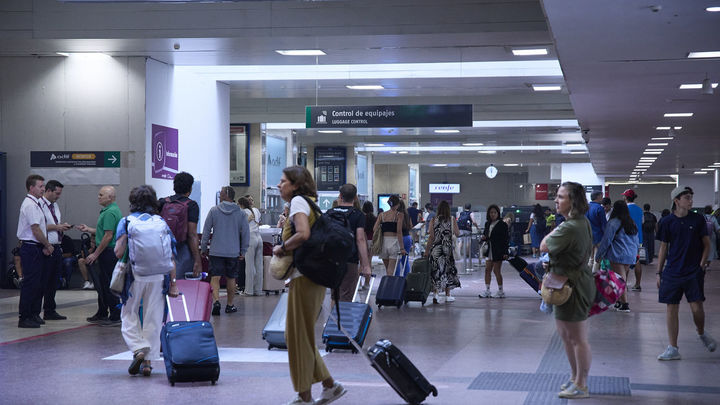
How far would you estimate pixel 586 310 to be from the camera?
20.3ft

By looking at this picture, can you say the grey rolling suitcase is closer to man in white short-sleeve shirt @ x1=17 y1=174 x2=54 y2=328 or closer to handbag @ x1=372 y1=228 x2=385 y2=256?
man in white short-sleeve shirt @ x1=17 y1=174 x2=54 y2=328

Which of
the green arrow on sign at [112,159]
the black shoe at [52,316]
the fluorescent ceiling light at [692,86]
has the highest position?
the fluorescent ceiling light at [692,86]

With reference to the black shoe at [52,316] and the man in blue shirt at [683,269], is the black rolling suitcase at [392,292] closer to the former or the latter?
the black shoe at [52,316]

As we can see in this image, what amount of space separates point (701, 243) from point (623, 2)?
2.26 metres

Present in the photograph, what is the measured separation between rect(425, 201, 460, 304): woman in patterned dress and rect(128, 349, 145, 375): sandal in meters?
6.93

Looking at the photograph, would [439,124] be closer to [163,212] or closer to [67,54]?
[67,54]

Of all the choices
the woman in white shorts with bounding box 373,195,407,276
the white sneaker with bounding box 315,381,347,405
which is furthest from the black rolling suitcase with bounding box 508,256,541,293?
the white sneaker with bounding box 315,381,347,405

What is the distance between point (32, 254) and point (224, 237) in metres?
2.32

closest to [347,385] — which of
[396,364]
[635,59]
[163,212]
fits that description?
[396,364]

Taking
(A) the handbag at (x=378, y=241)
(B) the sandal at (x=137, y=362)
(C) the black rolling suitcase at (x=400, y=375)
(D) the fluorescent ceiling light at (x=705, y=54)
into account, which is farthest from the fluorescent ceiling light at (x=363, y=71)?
(C) the black rolling suitcase at (x=400, y=375)

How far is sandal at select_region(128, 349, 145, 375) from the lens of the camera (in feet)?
22.6

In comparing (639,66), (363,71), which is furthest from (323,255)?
(363,71)

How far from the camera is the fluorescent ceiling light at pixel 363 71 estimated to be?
52.4 feet

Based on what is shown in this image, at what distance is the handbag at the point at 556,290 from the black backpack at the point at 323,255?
1.49 metres
